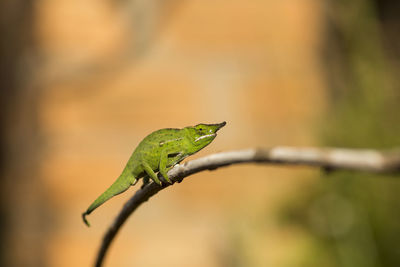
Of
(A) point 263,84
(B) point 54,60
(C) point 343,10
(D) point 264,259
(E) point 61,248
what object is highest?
(B) point 54,60

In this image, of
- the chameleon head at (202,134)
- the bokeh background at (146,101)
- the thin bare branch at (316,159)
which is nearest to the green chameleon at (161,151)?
the chameleon head at (202,134)

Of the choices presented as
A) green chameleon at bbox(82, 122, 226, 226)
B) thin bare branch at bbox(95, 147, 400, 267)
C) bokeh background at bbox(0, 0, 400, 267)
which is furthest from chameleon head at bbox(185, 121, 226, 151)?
bokeh background at bbox(0, 0, 400, 267)

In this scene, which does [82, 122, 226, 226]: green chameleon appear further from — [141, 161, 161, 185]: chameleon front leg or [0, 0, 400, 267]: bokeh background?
[0, 0, 400, 267]: bokeh background

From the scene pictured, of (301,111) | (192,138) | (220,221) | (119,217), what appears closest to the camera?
(119,217)

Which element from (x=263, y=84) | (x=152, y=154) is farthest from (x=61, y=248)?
(x=152, y=154)

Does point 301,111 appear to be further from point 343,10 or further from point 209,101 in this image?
point 343,10

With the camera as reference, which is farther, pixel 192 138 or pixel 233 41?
pixel 233 41
